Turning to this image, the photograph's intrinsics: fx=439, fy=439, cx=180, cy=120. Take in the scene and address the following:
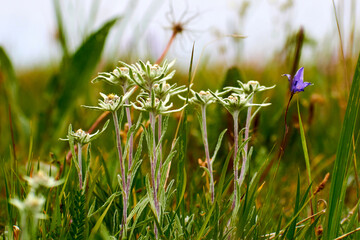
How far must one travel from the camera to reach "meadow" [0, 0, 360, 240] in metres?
0.88

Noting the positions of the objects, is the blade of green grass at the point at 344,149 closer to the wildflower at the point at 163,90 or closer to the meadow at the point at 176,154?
the meadow at the point at 176,154

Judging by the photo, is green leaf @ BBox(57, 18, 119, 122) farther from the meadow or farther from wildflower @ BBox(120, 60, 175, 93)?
wildflower @ BBox(120, 60, 175, 93)

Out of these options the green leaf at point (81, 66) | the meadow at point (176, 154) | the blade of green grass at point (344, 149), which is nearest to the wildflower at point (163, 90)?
the meadow at point (176, 154)

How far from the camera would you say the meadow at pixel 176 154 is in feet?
2.87

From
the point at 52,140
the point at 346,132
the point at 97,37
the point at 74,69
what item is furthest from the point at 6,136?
the point at 346,132

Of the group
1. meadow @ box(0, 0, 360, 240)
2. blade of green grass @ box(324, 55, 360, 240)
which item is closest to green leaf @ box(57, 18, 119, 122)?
meadow @ box(0, 0, 360, 240)

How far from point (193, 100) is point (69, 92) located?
128 cm

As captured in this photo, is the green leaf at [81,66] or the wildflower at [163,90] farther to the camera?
the green leaf at [81,66]

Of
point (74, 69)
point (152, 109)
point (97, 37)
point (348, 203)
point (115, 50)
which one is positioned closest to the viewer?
point (152, 109)

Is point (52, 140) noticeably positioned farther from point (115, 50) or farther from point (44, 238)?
point (44, 238)

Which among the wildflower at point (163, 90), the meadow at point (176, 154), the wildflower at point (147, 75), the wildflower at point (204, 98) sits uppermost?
the wildflower at point (147, 75)

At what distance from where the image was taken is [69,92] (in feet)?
6.87

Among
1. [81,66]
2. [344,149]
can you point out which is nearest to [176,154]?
[344,149]

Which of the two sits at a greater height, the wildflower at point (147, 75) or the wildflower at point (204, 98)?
the wildflower at point (147, 75)
